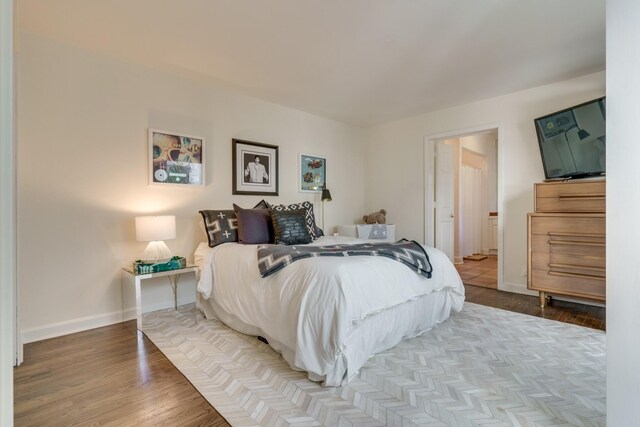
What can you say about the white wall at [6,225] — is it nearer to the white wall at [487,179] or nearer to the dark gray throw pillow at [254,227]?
the dark gray throw pillow at [254,227]

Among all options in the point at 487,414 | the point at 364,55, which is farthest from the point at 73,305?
the point at 364,55

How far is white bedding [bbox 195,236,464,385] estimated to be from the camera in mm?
1775

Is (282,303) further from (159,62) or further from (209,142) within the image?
(159,62)

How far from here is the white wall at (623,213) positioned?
1043mm

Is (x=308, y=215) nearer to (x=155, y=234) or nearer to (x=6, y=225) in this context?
(x=155, y=234)

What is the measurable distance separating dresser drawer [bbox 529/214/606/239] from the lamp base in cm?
366

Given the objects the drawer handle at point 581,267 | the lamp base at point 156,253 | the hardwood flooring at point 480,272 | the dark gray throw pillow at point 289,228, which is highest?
the dark gray throw pillow at point 289,228

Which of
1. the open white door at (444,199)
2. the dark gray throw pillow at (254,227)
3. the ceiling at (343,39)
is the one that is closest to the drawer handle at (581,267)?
the open white door at (444,199)

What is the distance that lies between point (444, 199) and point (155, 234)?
4.16 meters

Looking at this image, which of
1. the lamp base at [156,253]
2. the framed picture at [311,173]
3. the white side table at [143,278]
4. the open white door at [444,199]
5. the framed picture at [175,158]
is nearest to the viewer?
the white side table at [143,278]

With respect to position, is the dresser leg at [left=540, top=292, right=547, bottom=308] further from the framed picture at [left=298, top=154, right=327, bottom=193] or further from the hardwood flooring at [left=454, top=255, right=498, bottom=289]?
the framed picture at [left=298, top=154, right=327, bottom=193]

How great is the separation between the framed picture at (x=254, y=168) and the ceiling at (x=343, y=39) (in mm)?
673

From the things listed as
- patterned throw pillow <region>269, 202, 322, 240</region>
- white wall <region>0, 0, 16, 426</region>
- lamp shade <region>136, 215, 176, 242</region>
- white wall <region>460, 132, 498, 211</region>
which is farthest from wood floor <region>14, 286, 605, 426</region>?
white wall <region>460, 132, 498, 211</region>

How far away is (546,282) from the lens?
10.3ft
